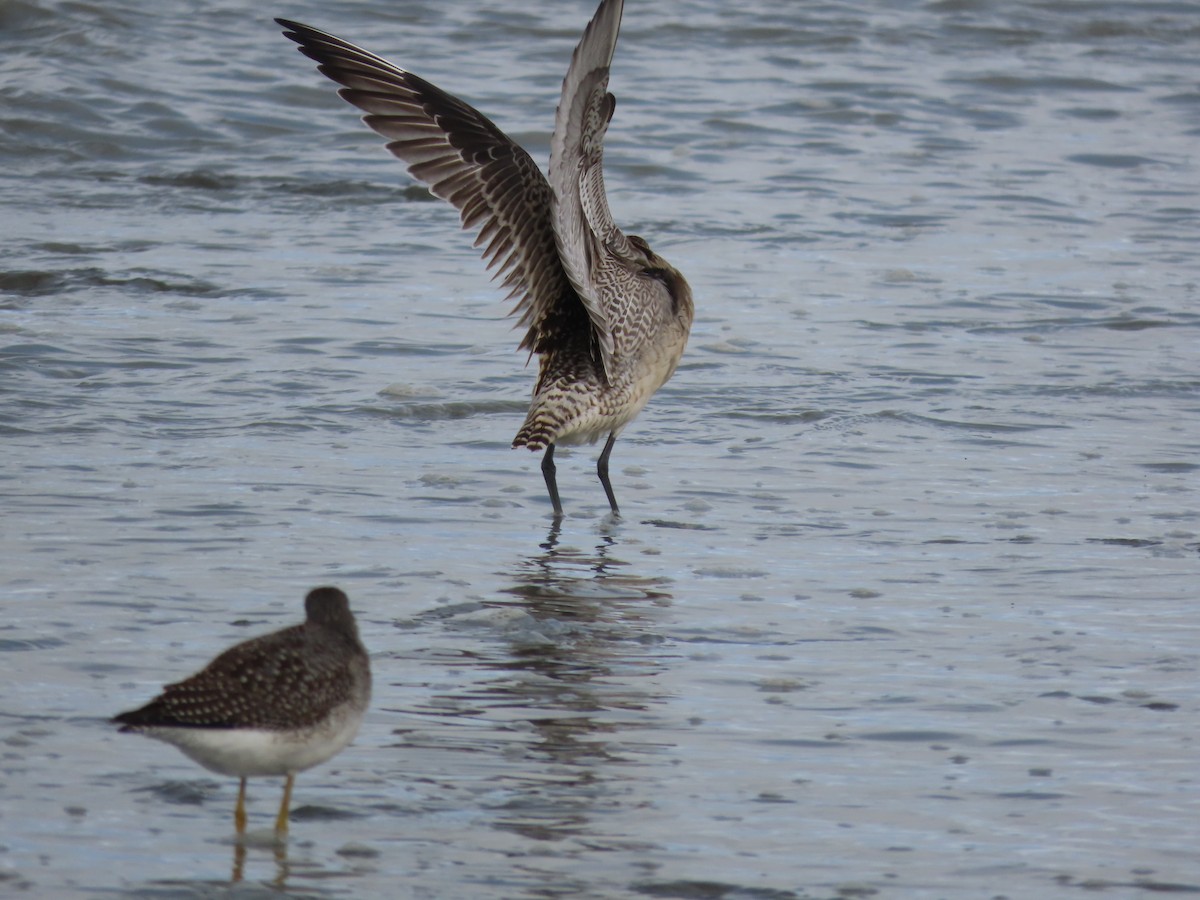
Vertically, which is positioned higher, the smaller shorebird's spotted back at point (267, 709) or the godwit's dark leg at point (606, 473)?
the smaller shorebird's spotted back at point (267, 709)

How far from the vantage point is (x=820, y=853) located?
4.28m

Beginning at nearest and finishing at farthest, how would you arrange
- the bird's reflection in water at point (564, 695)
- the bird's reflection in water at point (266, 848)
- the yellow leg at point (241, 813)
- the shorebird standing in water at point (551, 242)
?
the bird's reflection in water at point (266, 848)
the yellow leg at point (241, 813)
the bird's reflection in water at point (564, 695)
the shorebird standing in water at point (551, 242)

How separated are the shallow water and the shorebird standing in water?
403mm

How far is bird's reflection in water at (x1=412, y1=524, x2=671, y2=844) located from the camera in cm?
459

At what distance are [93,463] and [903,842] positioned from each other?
4.15 m

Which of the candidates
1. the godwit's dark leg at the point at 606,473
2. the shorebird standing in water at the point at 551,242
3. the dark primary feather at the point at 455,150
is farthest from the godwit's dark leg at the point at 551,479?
the dark primary feather at the point at 455,150

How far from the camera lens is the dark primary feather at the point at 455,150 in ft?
23.9

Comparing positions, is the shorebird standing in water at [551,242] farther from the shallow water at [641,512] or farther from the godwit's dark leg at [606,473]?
the shallow water at [641,512]

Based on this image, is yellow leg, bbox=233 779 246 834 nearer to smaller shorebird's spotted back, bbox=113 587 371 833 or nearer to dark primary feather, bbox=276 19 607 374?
smaller shorebird's spotted back, bbox=113 587 371 833

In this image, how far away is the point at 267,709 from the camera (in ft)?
13.1

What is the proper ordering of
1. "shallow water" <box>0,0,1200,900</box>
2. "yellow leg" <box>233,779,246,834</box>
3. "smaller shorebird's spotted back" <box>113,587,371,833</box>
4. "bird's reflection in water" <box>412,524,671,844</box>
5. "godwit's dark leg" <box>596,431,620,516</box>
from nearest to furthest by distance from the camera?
"smaller shorebird's spotted back" <box>113,587,371,833</box>, "yellow leg" <box>233,779,246,834</box>, "shallow water" <box>0,0,1200,900</box>, "bird's reflection in water" <box>412,524,671,844</box>, "godwit's dark leg" <box>596,431,620,516</box>

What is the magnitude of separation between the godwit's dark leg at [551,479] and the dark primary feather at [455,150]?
498mm

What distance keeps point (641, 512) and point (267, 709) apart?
11.6ft

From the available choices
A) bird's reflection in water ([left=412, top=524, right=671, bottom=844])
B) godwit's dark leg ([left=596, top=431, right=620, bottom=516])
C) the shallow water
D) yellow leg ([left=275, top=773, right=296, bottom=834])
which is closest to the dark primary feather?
godwit's dark leg ([left=596, top=431, right=620, bottom=516])
